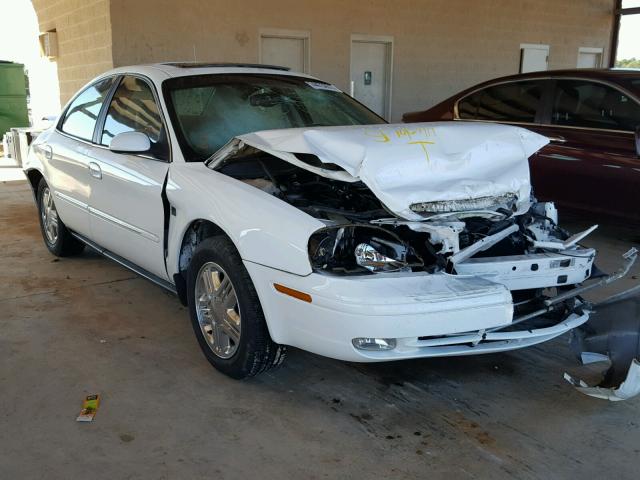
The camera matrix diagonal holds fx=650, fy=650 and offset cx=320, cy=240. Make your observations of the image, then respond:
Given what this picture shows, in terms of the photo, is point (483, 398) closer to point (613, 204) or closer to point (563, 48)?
point (613, 204)

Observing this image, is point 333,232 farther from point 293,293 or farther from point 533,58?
point 533,58

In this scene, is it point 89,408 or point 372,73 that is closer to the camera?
point 89,408

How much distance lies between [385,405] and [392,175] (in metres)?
1.14

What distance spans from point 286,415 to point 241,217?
989 millimetres

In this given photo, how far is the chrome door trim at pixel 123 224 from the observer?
3.96 metres

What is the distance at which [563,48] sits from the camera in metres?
14.3

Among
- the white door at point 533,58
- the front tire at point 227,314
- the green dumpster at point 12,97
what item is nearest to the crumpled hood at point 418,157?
the front tire at point 227,314

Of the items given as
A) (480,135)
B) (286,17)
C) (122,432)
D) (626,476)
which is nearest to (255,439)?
(122,432)

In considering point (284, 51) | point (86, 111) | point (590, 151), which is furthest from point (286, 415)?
point (284, 51)

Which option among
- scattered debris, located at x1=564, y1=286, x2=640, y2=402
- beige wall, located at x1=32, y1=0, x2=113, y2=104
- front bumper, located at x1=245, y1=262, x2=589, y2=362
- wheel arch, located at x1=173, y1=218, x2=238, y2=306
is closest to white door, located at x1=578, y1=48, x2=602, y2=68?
beige wall, located at x1=32, y1=0, x2=113, y2=104

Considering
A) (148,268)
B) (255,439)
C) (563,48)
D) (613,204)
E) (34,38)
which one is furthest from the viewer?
(563,48)

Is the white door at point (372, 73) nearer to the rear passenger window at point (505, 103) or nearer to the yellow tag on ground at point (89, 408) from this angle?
the rear passenger window at point (505, 103)

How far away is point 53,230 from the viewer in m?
5.71

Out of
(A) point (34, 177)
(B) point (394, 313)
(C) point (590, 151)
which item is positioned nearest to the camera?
(B) point (394, 313)
